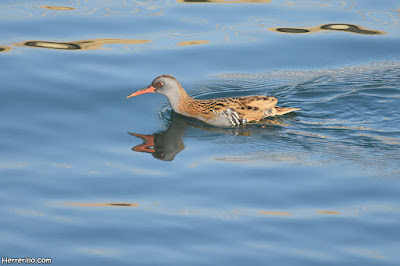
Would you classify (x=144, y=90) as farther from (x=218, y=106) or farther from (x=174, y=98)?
(x=218, y=106)

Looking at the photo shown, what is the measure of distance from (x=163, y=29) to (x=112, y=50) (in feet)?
4.45

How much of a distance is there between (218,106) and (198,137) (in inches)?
37.1

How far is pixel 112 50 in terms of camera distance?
42.5ft

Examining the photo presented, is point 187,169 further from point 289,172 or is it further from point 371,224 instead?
point 371,224

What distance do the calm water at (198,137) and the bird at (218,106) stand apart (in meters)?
0.22

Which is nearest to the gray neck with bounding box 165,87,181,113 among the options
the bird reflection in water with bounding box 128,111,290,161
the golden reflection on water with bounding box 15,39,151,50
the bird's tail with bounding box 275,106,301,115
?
the bird reflection in water with bounding box 128,111,290,161

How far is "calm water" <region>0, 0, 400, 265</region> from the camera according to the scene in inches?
279

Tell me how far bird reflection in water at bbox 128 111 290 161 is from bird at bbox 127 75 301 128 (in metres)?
0.12

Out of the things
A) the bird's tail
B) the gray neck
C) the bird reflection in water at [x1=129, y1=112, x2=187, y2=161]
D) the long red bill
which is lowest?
the bird reflection in water at [x1=129, y1=112, x2=187, y2=161]

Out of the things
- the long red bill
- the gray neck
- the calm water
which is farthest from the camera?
the gray neck

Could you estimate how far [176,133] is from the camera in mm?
10352

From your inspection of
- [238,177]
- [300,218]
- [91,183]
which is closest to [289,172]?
[238,177]

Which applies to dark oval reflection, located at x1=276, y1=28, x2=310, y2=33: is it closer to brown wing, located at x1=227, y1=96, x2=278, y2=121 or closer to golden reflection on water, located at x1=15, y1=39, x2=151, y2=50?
golden reflection on water, located at x1=15, y1=39, x2=151, y2=50

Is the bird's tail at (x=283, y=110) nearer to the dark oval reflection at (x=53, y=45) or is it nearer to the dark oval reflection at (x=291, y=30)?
the dark oval reflection at (x=291, y=30)
